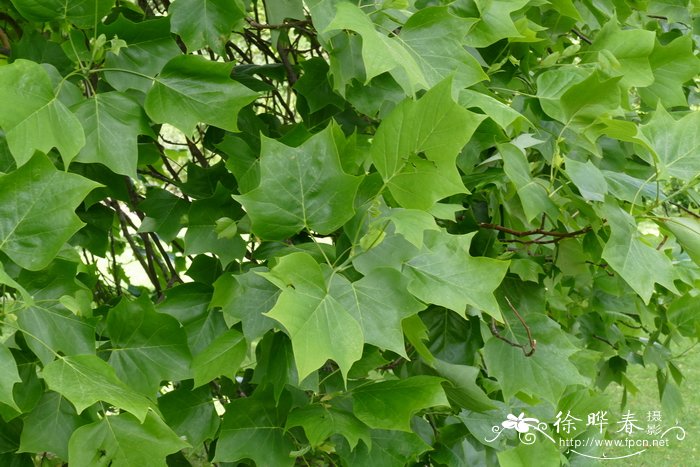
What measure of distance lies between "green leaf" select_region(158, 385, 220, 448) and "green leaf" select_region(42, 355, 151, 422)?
427mm

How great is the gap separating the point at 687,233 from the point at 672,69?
65 centimetres

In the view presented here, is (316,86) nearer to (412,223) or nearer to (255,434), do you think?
(412,223)

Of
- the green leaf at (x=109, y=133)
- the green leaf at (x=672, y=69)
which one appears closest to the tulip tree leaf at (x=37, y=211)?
the green leaf at (x=109, y=133)

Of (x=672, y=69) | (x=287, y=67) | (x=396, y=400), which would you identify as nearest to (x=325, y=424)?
(x=396, y=400)

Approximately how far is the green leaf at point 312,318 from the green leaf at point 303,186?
15 centimetres

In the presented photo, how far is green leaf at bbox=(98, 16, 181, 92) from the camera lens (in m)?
1.45

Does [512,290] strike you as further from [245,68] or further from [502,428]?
[245,68]

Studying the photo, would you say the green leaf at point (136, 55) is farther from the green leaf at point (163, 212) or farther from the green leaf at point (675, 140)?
the green leaf at point (675, 140)

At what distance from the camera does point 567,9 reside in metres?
1.81

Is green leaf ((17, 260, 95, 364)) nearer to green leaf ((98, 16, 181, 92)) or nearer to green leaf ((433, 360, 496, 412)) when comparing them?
green leaf ((98, 16, 181, 92))

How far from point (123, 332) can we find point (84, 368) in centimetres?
25

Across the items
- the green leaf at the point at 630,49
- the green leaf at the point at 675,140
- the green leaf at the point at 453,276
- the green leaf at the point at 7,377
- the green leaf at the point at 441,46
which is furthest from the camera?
the green leaf at the point at 630,49

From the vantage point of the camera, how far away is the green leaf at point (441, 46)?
1411 mm

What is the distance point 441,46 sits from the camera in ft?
4.65
